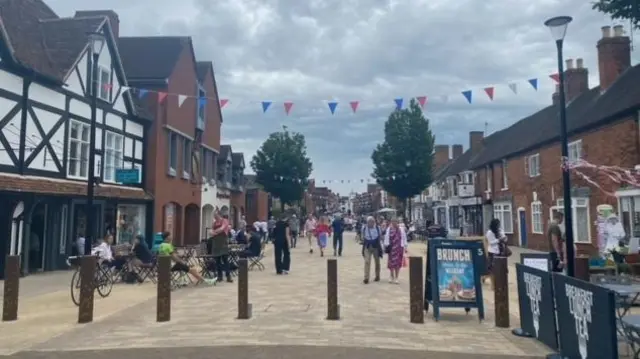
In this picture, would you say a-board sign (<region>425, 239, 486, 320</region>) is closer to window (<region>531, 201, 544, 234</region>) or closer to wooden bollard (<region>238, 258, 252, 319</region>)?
wooden bollard (<region>238, 258, 252, 319</region>)

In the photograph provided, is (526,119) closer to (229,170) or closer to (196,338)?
(229,170)

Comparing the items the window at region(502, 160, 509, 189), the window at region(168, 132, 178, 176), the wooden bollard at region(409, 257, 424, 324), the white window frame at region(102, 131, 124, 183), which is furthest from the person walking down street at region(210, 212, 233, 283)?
the window at region(502, 160, 509, 189)

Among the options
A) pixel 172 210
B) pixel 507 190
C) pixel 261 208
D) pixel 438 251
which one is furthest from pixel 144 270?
pixel 261 208

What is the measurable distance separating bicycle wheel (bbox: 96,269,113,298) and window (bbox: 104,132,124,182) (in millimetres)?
9817

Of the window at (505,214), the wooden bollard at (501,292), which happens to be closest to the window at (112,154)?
the wooden bollard at (501,292)

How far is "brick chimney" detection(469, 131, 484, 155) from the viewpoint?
44291mm

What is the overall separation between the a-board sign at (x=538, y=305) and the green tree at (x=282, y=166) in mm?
37907

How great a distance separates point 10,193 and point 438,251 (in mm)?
11800

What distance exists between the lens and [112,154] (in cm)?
2114

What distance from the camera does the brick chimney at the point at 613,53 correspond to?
22688 mm

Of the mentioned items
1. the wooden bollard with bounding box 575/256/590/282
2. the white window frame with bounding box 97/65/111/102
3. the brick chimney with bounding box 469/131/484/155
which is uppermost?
the brick chimney with bounding box 469/131/484/155

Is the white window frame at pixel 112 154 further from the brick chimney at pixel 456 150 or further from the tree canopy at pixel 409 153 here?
the brick chimney at pixel 456 150

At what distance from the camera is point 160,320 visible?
330 inches

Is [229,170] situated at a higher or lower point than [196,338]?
higher
